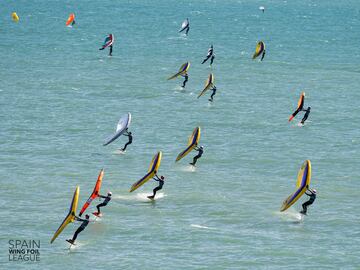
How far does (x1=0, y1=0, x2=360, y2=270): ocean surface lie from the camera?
56.1m

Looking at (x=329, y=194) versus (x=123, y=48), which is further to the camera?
(x=123, y=48)

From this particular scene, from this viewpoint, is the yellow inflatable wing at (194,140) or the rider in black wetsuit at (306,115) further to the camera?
the rider in black wetsuit at (306,115)

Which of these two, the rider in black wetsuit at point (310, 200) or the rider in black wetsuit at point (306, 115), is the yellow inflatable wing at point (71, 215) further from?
the rider in black wetsuit at point (306, 115)

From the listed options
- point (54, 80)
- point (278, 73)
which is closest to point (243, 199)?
point (54, 80)

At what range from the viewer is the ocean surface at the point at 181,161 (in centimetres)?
5612

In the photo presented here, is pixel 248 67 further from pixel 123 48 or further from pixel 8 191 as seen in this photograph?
pixel 8 191

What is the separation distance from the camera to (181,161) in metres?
76.8

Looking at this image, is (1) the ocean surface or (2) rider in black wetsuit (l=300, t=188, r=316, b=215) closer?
(1) the ocean surface

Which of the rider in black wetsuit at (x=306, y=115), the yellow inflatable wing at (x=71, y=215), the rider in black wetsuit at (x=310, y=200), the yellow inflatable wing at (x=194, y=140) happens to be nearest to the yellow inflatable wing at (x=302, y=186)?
the rider in black wetsuit at (x=310, y=200)

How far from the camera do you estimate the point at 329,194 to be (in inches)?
2709

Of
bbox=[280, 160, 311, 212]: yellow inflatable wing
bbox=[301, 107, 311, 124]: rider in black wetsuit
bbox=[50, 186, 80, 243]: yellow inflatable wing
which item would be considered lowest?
bbox=[50, 186, 80, 243]: yellow inflatable wing

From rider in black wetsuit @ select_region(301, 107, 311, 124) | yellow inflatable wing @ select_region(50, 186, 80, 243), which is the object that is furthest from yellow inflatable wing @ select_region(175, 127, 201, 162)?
rider in black wetsuit @ select_region(301, 107, 311, 124)

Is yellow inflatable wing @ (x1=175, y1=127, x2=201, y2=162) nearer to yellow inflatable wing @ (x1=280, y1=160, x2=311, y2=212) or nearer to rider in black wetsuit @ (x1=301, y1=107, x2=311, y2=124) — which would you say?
yellow inflatable wing @ (x1=280, y1=160, x2=311, y2=212)

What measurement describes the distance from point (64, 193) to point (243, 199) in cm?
1328
